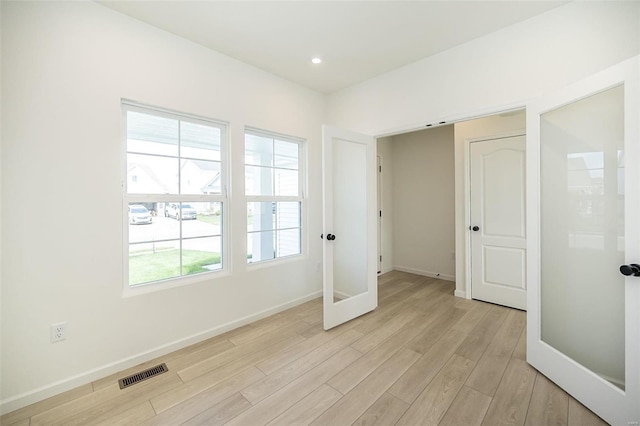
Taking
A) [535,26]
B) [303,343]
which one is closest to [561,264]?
[535,26]

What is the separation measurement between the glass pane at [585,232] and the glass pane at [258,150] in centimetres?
259

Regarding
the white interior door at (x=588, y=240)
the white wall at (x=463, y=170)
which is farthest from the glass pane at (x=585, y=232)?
the white wall at (x=463, y=170)

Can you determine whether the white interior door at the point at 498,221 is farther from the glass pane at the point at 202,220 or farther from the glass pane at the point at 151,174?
the glass pane at the point at 151,174

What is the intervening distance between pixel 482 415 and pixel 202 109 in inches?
126

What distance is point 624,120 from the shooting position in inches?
58.8

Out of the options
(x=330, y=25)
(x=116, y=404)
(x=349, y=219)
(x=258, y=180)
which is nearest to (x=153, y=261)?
(x=116, y=404)

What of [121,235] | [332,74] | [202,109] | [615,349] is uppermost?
[332,74]

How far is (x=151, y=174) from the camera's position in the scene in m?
2.31

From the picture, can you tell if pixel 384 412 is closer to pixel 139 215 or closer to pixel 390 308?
pixel 390 308

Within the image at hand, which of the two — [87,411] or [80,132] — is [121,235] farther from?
[87,411]

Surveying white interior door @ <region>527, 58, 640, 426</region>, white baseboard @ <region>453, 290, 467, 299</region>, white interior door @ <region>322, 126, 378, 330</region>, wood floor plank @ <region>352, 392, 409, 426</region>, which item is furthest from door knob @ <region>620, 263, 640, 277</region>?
white baseboard @ <region>453, 290, 467, 299</region>

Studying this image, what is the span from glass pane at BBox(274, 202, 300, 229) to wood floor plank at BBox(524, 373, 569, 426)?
2.67 metres

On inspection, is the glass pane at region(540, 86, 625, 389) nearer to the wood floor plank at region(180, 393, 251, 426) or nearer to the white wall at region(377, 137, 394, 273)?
the wood floor plank at region(180, 393, 251, 426)

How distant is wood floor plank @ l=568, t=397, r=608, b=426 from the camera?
4.99 ft
